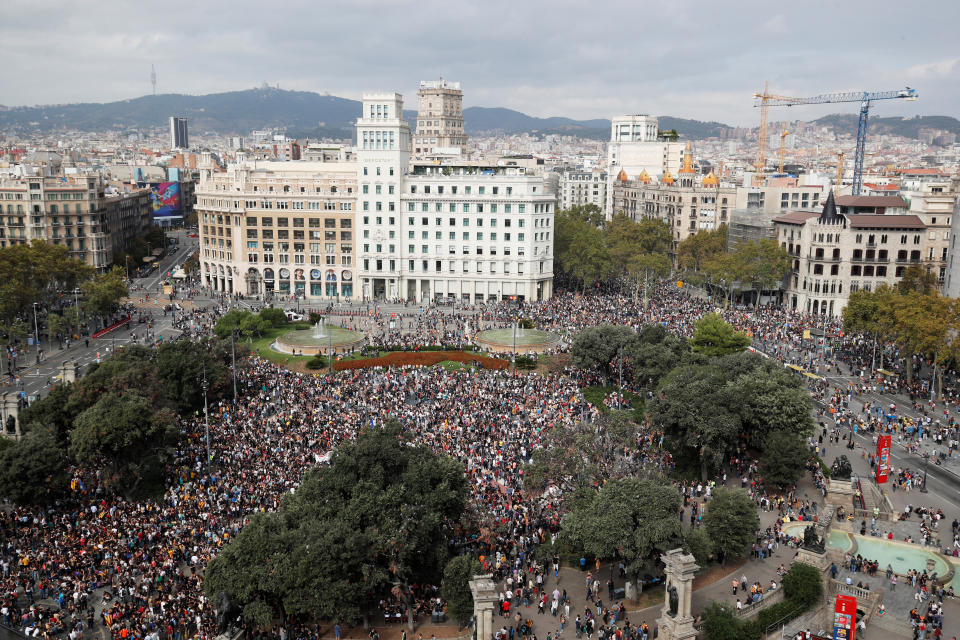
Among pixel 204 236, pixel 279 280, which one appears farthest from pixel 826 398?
pixel 204 236

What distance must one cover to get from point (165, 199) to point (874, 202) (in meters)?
134

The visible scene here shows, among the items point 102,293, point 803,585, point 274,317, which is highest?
point 102,293

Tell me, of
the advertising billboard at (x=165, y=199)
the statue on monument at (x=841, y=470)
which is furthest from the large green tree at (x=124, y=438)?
the advertising billboard at (x=165, y=199)

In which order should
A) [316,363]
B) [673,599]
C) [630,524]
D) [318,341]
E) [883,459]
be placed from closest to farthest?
[673,599] < [630,524] < [883,459] < [316,363] < [318,341]

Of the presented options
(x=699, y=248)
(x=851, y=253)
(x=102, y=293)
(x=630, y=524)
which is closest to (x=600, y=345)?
(x=630, y=524)

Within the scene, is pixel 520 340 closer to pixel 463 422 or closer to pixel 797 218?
pixel 463 422

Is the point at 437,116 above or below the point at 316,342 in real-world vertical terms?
above

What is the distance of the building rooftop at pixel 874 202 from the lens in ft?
323

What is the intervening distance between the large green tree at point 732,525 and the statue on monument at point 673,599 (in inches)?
248

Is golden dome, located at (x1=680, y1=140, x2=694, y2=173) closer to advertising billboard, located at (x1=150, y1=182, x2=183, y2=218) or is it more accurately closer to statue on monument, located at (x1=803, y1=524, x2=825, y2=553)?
advertising billboard, located at (x1=150, y1=182, x2=183, y2=218)

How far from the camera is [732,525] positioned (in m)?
37.8

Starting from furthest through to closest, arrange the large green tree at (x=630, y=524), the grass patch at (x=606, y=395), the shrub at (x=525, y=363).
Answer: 1. the shrub at (x=525, y=363)
2. the grass patch at (x=606, y=395)
3. the large green tree at (x=630, y=524)

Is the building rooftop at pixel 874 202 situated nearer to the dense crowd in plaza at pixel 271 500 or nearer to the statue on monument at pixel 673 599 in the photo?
the dense crowd in plaza at pixel 271 500

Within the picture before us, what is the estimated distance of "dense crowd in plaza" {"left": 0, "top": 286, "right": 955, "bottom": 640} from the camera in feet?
112
